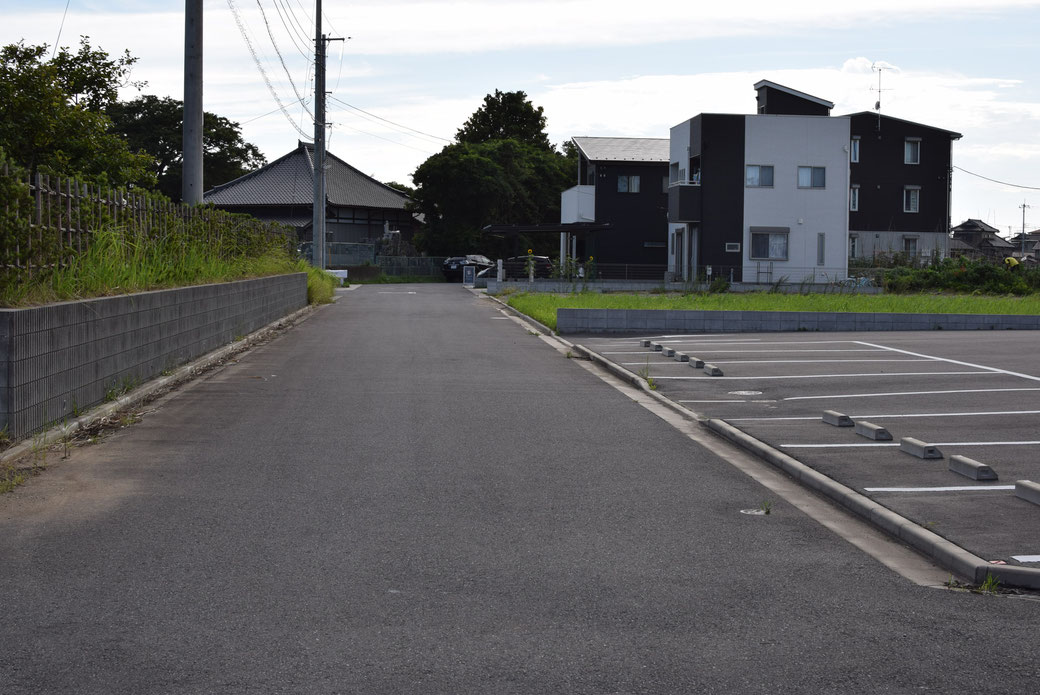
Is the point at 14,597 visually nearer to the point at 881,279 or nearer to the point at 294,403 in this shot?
the point at 294,403

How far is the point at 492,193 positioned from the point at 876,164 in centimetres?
2128

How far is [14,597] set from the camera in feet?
15.1

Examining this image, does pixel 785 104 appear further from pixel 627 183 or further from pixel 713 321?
pixel 713 321

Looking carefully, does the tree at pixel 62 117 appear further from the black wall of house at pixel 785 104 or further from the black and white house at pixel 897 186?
the black and white house at pixel 897 186

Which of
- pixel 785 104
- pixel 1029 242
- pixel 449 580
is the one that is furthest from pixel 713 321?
pixel 1029 242

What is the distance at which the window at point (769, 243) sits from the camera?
138 feet

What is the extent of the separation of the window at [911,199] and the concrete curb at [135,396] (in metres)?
41.5

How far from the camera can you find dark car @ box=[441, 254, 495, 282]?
56.6 metres

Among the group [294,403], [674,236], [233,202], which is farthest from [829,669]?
[233,202]

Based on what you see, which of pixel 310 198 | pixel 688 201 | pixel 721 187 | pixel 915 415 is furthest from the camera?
pixel 310 198

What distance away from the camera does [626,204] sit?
52.2 metres

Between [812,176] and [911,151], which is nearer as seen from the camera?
[812,176]

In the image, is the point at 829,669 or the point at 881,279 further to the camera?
the point at 881,279

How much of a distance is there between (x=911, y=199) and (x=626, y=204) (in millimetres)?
14273
